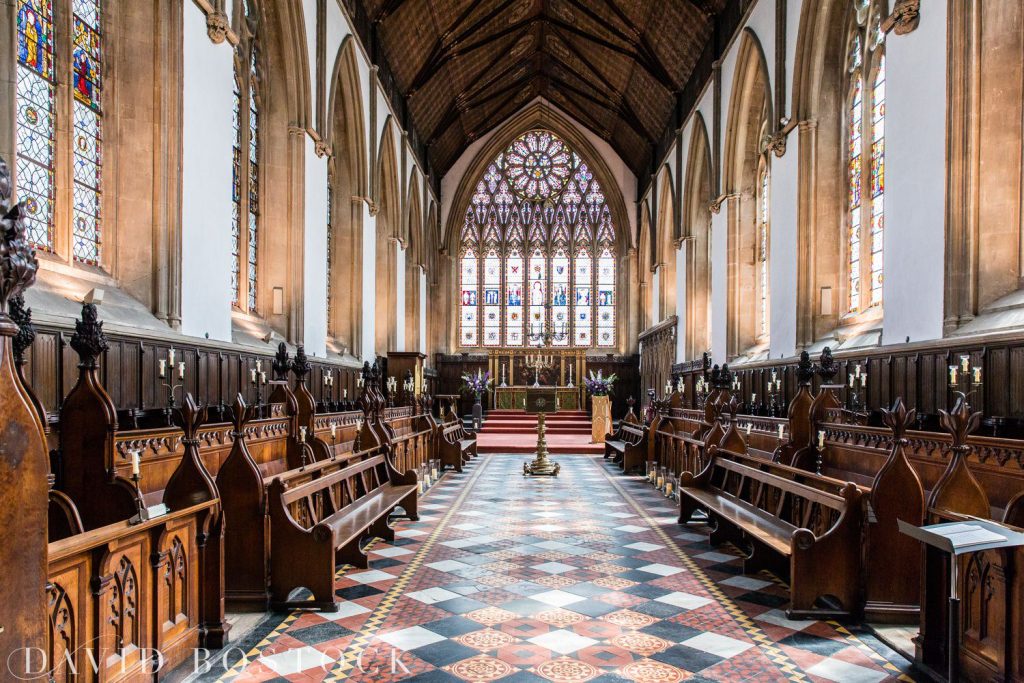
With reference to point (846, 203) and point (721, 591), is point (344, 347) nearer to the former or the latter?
point (846, 203)

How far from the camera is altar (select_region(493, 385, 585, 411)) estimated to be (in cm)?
2589

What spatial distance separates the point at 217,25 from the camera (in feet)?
33.1

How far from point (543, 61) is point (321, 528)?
24.5 meters

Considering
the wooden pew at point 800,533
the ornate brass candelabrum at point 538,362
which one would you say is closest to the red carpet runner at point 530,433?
the ornate brass candelabrum at point 538,362

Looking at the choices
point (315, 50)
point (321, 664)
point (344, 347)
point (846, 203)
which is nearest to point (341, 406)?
point (344, 347)

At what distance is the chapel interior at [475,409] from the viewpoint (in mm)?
3818

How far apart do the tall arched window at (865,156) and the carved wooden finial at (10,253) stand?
12.3 m

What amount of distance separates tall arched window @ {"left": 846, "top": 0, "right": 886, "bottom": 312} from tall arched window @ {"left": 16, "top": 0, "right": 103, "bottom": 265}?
11.4m

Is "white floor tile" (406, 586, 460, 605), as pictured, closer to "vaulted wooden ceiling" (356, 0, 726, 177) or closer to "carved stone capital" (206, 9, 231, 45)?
"carved stone capital" (206, 9, 231, 45)

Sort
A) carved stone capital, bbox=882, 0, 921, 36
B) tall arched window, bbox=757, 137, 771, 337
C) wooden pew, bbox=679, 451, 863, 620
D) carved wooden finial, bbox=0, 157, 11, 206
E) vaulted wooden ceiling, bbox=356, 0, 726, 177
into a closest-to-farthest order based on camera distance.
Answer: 1. carved wooden finial, bbox=0, 157, 11, 206
2. wooden pew, bbox=679, 451, 863, 620
3. carved stone capital, bbox=882, 0, 921, 36
4. tall arched window, bbox=757, 137, 771, 337
5. vaulted wooden ceiling, bbox=356, 0, 726, 177

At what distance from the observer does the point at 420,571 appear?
238 inches

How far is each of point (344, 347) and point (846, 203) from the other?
1143 centimetres

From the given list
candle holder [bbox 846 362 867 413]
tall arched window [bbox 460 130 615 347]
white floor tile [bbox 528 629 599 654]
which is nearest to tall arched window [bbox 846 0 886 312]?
candle holder [bbox 846 362 867 413]

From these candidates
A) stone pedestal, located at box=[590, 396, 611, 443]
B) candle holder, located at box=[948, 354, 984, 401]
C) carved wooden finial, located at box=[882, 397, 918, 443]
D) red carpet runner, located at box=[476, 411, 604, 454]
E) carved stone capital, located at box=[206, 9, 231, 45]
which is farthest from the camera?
stone pedestal, located at box=[590, 396, 611, 443]
